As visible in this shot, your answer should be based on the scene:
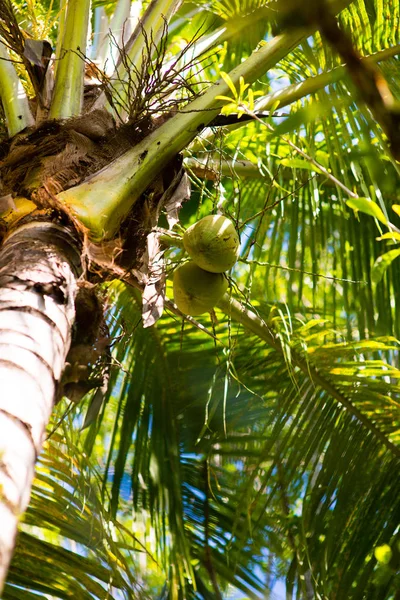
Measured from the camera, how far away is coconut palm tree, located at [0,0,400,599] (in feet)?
4.28

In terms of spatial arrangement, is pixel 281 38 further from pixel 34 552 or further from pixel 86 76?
pixel 34 552

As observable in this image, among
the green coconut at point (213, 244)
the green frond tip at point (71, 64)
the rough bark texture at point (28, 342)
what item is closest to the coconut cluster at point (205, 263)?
the green coconut at point (213, 244)

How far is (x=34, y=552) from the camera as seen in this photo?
2336mm

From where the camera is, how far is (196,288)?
1913 mm

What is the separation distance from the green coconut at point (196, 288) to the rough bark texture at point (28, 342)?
43 centimetres

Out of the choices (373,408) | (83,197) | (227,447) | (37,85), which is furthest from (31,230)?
(227,447)

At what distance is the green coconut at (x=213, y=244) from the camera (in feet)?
5.92

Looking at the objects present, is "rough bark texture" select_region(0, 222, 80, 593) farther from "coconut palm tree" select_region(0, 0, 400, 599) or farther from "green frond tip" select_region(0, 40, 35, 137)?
"green frond tip" select_region(0, 40, 35, 137)

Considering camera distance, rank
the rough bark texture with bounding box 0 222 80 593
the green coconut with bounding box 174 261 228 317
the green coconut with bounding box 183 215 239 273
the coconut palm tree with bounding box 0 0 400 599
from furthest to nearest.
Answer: the green coconut with bounding box 174 261 228 317
the green coconut with bounding box 183 215 239 273
the coconut palm tree with bounding box 0 0 400 599
the rough bark texture with bounding box 0 222 80 593

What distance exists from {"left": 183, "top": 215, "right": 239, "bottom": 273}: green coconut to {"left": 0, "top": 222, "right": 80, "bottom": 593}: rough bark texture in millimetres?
363

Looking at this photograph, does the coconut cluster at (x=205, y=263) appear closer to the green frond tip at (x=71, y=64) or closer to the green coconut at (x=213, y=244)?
the green coconut at (x=213, y=244)

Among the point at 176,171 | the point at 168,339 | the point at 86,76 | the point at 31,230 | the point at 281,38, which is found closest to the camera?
the point at 31,230

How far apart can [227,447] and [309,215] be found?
1169mm

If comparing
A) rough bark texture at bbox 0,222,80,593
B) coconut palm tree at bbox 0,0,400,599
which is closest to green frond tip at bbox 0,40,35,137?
coconut palm tree at bbox 0,0,400,599
